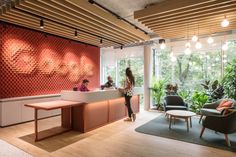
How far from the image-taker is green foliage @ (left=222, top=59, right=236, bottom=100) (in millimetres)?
5656

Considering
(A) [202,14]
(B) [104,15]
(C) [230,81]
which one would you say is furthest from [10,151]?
(C) [230,81]

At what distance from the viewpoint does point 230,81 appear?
5.75 meters

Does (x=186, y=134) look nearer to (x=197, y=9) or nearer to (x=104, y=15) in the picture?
(x=197, y=9)

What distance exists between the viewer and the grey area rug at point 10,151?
3188mm

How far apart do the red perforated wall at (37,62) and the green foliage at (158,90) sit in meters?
3.32

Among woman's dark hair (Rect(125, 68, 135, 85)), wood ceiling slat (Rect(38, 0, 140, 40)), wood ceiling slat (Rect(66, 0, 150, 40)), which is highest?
wood ceiling slat (Rect(66, 0, 150, 40))

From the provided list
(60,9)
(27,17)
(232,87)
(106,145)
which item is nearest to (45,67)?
(27,17)

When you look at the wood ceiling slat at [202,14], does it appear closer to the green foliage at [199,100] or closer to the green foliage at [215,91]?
the green foliage at [215,91]

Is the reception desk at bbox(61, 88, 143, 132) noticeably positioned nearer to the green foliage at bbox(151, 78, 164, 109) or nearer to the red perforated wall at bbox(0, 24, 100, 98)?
the red perforated wall at bbox(0, 24, 100, 98)

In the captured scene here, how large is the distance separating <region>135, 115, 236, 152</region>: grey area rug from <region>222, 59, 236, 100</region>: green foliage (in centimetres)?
165

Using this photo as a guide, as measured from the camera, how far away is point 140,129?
482 cm

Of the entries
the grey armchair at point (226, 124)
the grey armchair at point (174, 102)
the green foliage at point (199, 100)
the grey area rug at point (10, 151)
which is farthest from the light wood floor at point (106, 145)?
the green foliage at point (199, 100)

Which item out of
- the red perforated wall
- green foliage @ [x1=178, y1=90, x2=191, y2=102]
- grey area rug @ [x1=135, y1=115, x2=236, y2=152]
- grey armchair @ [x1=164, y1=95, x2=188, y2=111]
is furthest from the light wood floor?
green foliage @ [x1=178, y1=90, x2=191, y2=102]

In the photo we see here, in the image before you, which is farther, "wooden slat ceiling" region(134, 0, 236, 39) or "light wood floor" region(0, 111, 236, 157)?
"wooden slat ceiling" region(134, 0, 236, 39)
